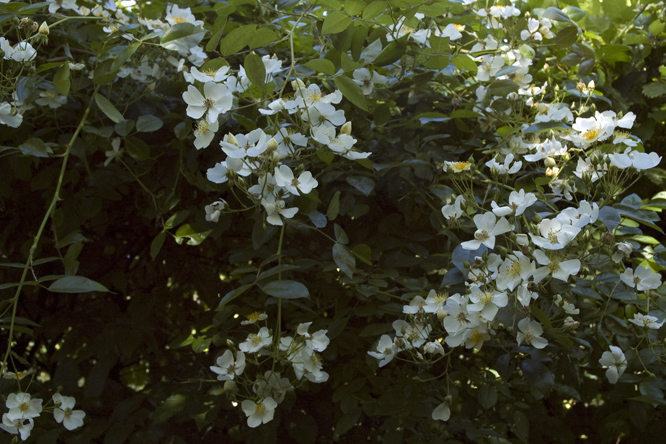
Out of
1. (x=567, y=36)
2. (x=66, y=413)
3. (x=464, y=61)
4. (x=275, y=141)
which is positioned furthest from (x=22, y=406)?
(x=567, y=36)

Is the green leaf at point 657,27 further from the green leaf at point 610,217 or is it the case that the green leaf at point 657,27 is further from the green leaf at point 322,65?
the green leaf at point 322,65

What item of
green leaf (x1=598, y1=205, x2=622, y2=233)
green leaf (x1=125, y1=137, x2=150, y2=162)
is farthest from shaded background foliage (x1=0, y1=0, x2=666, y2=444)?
green leaf (x1=598, y1=205, x2=622, y2=233)

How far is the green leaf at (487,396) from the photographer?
958mm

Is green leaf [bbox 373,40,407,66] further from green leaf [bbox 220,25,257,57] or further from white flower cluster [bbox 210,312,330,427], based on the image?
white flower cluster [bbox 210,312,330,427]

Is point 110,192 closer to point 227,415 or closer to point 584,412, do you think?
point 227,415

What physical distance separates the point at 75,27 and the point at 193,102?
52 centimetres

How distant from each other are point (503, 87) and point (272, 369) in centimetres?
62

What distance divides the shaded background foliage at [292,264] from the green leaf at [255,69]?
10 centimetres

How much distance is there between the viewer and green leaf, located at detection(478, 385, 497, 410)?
958mm

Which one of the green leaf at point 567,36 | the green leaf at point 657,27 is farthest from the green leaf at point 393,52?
the green leaf at point 657,27

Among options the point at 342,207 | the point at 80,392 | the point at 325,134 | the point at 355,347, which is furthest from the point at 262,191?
the point at 80,392

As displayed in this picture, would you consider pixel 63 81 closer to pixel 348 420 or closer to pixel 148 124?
pixel 148 124

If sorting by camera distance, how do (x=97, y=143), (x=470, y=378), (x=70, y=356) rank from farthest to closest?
(x=70, y=356), (x=97, y=143), (x=470, y=378)

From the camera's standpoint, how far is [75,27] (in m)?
1.23
